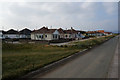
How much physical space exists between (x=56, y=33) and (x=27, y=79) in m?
35.3

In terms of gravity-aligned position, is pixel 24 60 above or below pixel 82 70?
above

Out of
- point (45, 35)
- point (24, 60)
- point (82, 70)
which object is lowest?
point (82, 70)

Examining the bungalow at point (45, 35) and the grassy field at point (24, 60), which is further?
the bungalow at point (45, 35)

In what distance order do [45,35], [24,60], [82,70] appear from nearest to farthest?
[82,70], [24,60], [45,35]

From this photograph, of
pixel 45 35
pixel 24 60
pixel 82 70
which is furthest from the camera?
pixel 45 35

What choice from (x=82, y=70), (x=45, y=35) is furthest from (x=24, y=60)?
(x=45, y=35)

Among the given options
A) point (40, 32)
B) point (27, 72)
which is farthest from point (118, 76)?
point (40, 32)

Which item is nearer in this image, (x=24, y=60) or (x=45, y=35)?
(x=24, y=60)

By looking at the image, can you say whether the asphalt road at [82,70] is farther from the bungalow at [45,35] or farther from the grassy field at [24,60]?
the bungalow at [45,35]

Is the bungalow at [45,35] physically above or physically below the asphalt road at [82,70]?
above

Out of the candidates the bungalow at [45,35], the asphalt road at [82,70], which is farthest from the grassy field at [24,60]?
the bungalow at [45,35]

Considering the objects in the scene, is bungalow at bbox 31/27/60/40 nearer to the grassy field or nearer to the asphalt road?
the grassy field

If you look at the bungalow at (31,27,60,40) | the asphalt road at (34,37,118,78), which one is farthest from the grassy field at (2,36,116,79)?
the bungalow at (31,27,60,40)

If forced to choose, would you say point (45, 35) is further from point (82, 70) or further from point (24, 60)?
point (82, 70)
